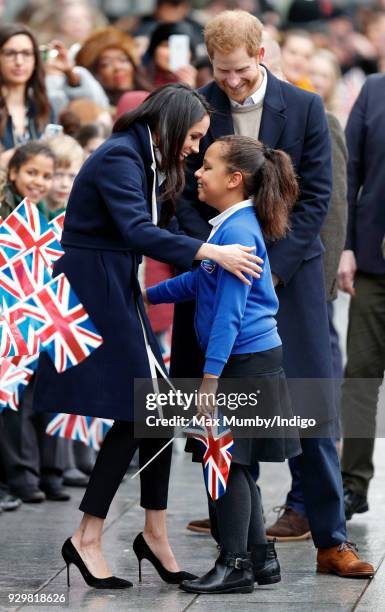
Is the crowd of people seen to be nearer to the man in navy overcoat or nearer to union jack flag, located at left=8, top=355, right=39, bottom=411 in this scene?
the man in navy overcoat

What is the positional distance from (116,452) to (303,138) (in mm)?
1550

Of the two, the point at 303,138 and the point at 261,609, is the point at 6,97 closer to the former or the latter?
the point at 303,138

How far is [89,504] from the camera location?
220 inches

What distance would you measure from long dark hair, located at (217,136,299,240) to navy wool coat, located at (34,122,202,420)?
1.04ft

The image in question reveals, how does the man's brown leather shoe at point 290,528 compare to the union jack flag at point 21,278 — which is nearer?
the union jack flag at point 21,278

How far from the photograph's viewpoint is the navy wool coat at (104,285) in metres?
5.54

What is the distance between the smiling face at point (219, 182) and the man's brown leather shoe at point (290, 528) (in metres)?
1.71

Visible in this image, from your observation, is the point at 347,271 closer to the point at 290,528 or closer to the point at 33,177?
the point at 290,528

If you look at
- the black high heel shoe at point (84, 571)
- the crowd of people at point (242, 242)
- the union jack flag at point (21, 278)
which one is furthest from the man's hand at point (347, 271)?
the black high heel shoe at point (84, 571)

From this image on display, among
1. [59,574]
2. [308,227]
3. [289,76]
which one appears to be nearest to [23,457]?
[59,574]

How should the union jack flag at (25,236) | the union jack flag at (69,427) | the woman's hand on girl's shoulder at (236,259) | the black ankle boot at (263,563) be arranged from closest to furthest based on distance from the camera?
the woman's hand on girl's shoulder at (236,259)
the black ankle boot at (263,563)
the union jack flag at (25,236)
the union jack flag at (69,427)

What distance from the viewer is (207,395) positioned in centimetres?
551

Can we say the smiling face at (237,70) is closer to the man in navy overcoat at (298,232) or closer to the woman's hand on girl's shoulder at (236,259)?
the man in navy overcoat at (298,232)

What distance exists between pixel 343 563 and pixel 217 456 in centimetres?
75
